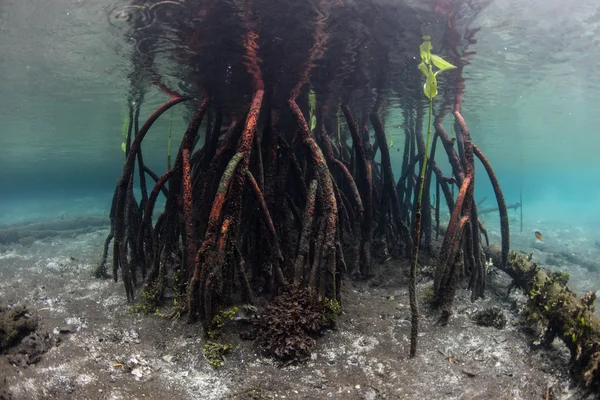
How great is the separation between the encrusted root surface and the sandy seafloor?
0.04 ft

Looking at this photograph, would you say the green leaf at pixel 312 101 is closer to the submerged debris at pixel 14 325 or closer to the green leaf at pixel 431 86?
the green leaf at pixel 431 86

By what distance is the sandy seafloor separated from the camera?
3488 millimetres

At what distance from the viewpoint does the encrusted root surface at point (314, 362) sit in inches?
137

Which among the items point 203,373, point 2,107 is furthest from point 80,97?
point 203,373

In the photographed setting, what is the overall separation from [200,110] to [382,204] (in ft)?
14.5

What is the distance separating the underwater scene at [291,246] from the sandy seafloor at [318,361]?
0.02 m

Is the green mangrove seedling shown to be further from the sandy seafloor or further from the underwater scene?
the sandy seafloor

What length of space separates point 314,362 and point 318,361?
6 centimetres

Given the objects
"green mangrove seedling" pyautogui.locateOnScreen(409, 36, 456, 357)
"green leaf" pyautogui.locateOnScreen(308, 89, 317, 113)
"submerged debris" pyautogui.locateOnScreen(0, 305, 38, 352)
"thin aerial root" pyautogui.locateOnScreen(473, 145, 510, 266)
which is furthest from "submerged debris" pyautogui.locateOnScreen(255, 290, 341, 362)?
"green leaf" pyautogui.locateOnScreen(308, 89, 317, 113)

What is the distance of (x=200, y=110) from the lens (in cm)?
640

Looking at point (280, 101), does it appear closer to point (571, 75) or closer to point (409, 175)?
point (409, 175)

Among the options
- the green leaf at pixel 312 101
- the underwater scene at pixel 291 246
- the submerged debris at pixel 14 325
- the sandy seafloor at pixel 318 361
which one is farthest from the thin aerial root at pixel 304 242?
the green leaf at pixel 312 101

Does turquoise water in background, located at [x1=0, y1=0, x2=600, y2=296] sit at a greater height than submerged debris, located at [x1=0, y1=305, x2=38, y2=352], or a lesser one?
greater

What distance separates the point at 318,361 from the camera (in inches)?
160
